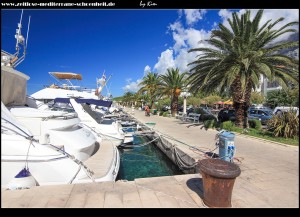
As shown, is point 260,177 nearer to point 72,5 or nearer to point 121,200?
point 121,200

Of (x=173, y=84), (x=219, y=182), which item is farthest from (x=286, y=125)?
(x=173, y=84)

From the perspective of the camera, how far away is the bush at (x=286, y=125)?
10103 mm

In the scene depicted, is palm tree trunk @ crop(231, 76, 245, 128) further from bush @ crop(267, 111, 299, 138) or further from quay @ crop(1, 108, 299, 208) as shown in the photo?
quay @ crop(1, 108, 299, 208)

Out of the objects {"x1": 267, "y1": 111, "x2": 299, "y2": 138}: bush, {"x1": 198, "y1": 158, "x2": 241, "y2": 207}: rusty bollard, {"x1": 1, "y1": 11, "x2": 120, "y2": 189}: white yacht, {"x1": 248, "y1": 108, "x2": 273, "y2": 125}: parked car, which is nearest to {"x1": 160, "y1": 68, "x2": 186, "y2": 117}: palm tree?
{"x1": 248, "y1": 108, "x2": 273, "y2": 125}: parked car

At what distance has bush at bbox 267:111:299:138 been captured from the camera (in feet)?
33.1

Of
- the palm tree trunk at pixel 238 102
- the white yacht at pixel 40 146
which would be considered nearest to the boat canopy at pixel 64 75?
the white yacht at pixel 40 146

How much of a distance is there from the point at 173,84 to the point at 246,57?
1422 cm

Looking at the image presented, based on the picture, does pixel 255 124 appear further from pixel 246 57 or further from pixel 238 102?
pixel 246 57

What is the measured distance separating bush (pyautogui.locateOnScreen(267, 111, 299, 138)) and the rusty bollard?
27.5ft

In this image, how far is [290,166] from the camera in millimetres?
6340

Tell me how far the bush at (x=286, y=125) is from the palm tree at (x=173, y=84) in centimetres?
1640

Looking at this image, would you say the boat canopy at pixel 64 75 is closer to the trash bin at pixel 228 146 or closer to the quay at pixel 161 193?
the quay at pixel 161 193
